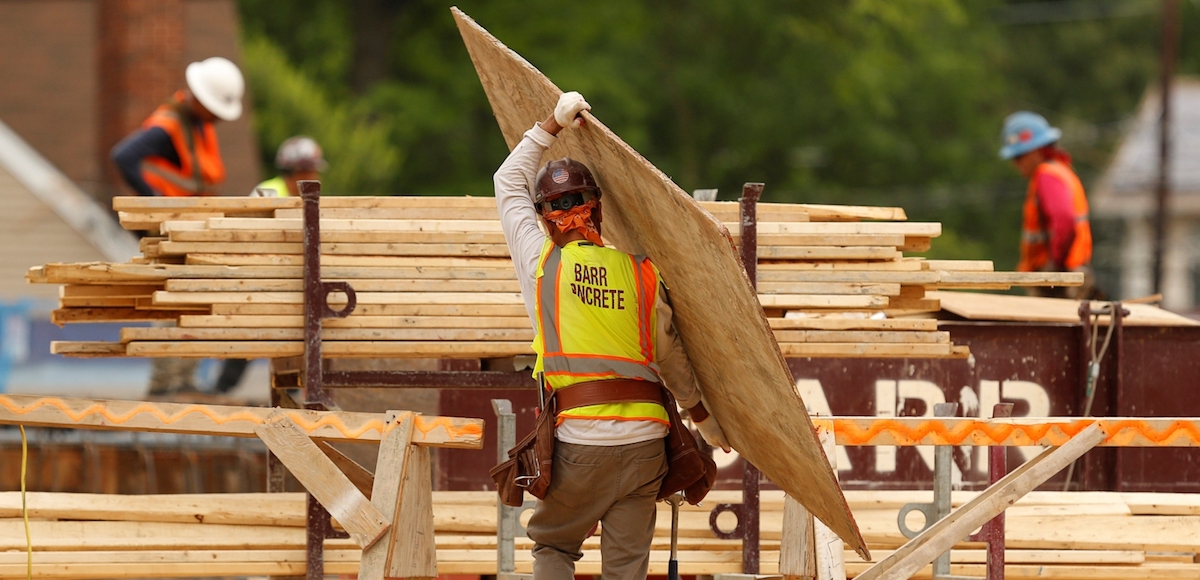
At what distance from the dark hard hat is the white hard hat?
18.0 feet

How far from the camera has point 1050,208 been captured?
412 inches

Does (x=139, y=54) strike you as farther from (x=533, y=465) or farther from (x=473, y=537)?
(x=533, y=465)

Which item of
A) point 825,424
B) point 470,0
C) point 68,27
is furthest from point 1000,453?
point 470,0

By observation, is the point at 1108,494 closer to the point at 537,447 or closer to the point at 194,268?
the point at 537,447

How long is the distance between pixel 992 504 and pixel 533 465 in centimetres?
178

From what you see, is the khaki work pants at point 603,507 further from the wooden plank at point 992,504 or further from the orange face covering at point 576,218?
the wooden plank at point 992,504

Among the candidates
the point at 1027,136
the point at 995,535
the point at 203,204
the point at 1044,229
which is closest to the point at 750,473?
the point at 995,535

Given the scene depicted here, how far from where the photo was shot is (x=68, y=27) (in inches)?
798

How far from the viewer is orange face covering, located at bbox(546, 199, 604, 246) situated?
5574 mm

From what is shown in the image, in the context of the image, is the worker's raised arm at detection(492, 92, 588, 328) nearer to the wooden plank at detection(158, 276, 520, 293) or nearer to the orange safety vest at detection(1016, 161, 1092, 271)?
the wooden plank at detection(158, 276, 520, 293)

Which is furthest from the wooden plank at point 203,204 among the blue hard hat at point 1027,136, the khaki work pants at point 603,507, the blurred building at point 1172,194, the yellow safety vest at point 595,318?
the blurred building at point 1172,194

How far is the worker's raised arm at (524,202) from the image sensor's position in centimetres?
569

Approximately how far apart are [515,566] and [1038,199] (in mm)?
5470

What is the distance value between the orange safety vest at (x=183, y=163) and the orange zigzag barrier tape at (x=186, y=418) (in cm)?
476
